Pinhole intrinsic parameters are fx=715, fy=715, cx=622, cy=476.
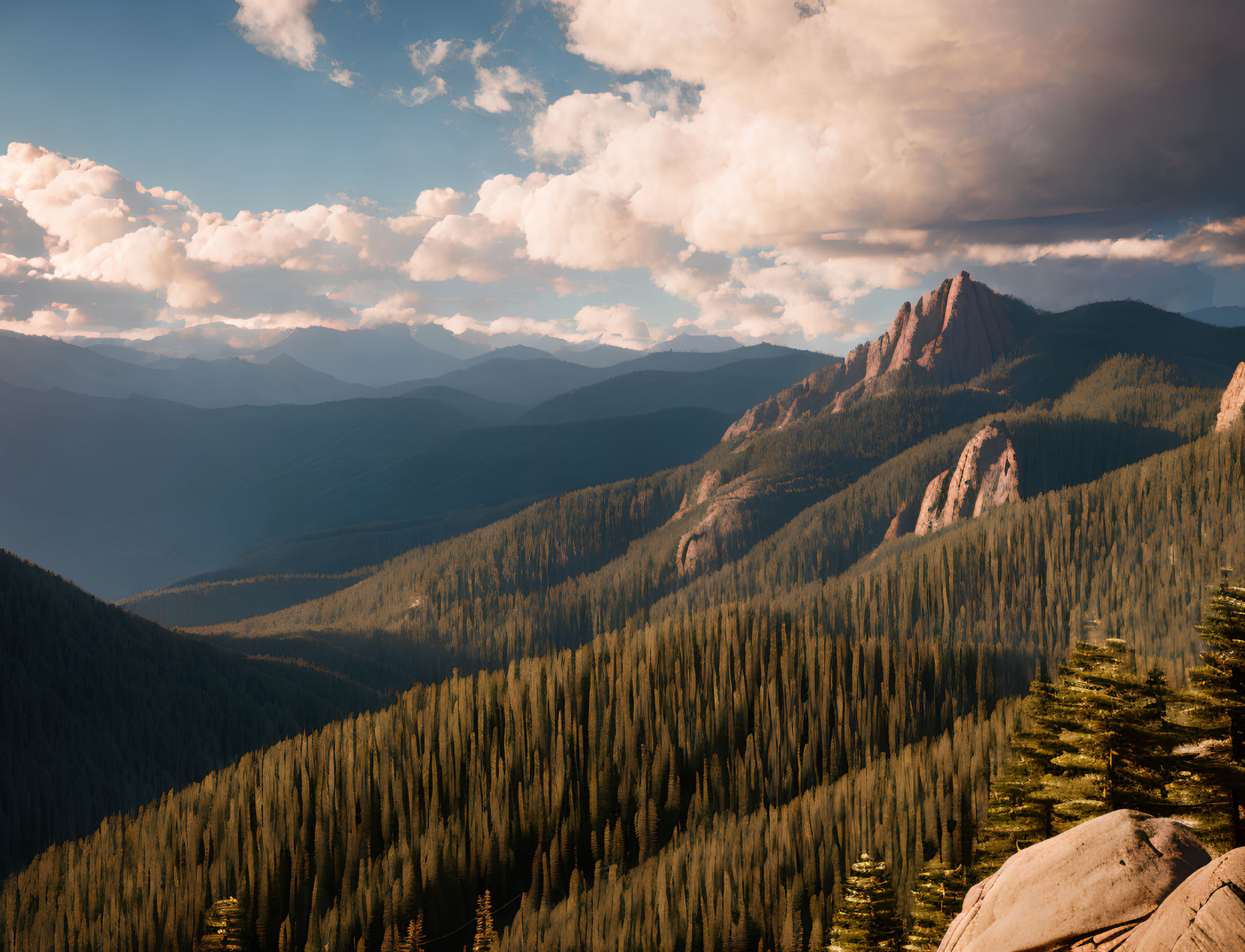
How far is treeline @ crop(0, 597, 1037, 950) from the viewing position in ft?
328

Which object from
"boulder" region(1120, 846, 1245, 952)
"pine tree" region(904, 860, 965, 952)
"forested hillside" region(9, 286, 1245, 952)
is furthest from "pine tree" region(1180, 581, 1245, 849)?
"forested hillside" region(9, 286, 1245, 952)

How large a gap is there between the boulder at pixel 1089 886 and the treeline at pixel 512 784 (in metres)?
78.1

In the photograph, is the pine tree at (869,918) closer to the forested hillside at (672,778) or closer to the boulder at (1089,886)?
the boulder at (1089,886)

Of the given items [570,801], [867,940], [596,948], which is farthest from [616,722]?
[867,940]

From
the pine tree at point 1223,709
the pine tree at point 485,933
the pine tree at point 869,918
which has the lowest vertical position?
the pine tree at point 485,933

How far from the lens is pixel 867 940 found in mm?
32906

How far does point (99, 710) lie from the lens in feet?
530

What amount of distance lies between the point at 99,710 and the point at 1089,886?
20016 centimetres

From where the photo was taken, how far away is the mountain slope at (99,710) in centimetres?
14288

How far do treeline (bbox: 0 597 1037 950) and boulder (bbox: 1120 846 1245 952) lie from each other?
3253 inches

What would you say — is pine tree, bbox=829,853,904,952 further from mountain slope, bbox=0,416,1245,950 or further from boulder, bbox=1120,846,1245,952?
mountain slope, bbox=0,416,1245,950

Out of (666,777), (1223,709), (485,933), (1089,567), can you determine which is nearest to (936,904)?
(1223,709)

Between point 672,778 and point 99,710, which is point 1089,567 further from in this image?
point 99,710

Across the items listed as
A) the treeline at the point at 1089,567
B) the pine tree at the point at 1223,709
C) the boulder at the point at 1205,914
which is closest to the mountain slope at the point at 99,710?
the treeline at the point at 1089,567
